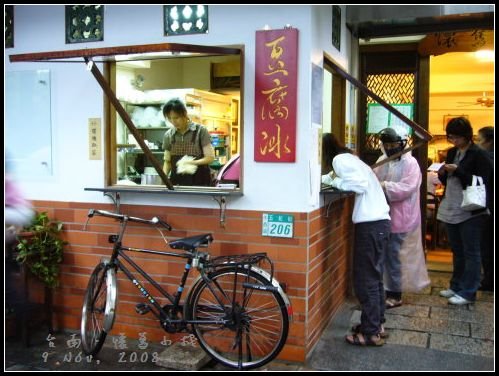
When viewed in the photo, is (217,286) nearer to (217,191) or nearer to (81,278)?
(217,191)

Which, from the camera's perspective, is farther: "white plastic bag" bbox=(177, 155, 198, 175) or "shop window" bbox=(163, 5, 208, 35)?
"white plastic bag" bbox=(177, 155, 198, 175)

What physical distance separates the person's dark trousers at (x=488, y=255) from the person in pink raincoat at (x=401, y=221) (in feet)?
3.92

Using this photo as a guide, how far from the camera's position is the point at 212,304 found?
470 cm

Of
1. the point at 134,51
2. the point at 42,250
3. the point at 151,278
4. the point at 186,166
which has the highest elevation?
the point at 134,51

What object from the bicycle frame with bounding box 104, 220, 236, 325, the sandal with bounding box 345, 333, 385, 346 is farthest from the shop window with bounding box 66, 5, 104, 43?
the sandal with bounding box 345, 333, 385, 346

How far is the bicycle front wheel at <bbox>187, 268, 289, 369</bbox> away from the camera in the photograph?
4.50 m

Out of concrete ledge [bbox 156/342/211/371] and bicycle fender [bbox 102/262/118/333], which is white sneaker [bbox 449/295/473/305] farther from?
bicycle fender [bbox 102/262/118/333]

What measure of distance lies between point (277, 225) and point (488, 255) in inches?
148

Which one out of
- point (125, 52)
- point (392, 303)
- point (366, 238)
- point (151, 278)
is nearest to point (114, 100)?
point (125, 52)

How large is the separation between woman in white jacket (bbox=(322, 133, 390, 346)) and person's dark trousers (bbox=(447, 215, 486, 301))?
1.64 meters

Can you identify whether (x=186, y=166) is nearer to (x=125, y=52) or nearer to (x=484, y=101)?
(x=125, y=52)

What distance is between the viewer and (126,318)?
538 cm

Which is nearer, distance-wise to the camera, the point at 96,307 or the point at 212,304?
the point at 212,304

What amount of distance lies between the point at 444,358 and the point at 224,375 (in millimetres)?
2016
